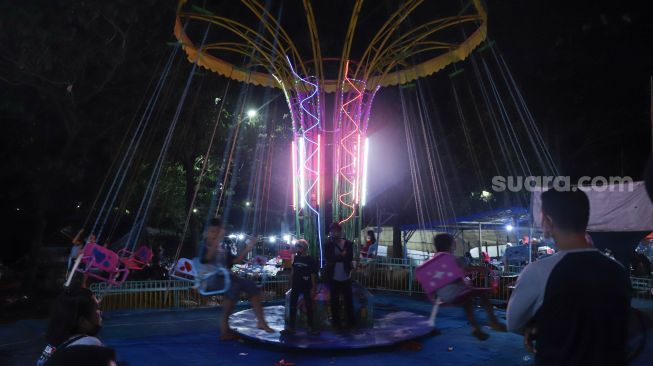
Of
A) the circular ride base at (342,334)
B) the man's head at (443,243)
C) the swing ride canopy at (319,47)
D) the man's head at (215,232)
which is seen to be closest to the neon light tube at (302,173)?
the swing ride canopy at (319,47)

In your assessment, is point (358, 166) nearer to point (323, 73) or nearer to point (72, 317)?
point (323, 73)

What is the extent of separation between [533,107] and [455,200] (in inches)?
190

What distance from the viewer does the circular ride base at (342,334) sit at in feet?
27.9

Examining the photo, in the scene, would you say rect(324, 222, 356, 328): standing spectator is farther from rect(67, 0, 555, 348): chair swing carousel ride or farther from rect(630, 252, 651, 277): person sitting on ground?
rect(630, 252, 651, 277): person sitting on ground

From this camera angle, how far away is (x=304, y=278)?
30.7 ft

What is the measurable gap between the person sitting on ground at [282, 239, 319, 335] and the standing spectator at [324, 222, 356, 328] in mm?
332

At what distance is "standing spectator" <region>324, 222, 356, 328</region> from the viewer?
9430mm

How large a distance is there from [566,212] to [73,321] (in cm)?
256

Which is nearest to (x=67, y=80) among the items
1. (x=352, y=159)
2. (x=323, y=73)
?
(x=323, y=73)

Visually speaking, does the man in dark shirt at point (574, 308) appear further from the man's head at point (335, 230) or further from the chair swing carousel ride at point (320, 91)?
the chair swing carousel ride at point (320, 91)

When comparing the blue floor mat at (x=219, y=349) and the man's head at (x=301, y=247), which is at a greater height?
the man's head at (x=301, y=247)

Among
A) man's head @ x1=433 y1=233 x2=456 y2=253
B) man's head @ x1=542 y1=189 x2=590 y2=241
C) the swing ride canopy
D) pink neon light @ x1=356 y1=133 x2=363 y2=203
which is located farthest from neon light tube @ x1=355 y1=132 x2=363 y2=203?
man's head @ x1=542 y1=189 x2=590 y2=241

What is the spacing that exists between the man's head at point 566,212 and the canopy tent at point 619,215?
28.1ft

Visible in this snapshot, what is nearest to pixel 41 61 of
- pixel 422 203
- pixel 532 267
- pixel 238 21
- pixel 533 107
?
pixel 238 21
